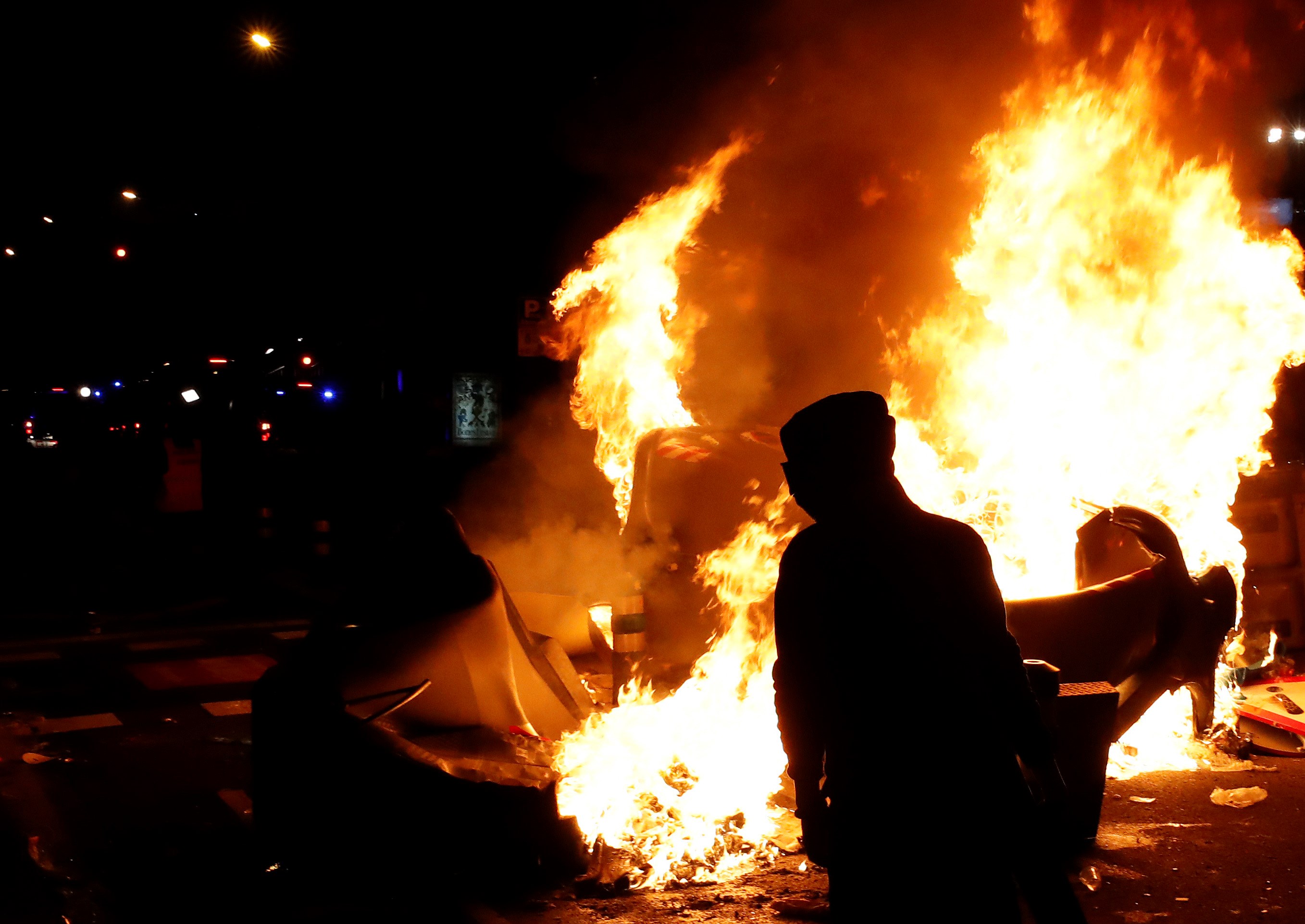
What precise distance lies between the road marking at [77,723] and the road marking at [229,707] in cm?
62

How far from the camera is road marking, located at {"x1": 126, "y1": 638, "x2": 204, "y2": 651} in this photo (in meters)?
10.6

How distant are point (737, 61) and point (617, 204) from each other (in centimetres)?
407

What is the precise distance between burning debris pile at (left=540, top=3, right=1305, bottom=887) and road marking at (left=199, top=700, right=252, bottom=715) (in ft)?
10.5

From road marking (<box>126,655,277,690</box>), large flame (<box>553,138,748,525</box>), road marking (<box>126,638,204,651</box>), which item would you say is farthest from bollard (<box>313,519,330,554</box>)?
large flame (<box>553,138,748,525</box>)

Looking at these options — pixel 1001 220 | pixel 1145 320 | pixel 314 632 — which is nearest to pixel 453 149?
pixel 1001 220

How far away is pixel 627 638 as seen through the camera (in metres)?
6.78

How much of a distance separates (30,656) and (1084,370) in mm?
10097

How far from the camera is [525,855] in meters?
4.62

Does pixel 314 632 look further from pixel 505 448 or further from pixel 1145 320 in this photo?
pixel 505 448

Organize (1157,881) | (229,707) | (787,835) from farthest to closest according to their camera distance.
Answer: (229,707)
(787,835)
(1157,881)

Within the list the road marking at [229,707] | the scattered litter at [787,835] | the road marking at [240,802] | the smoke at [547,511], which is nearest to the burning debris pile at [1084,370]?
the scattered litter at [787,835]

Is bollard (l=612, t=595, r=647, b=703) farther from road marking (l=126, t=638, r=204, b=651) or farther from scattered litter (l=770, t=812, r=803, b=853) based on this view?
road marking (l=126, t=638, r=204, b=651)

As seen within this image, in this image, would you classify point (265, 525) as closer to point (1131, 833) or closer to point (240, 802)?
point (240, 802)

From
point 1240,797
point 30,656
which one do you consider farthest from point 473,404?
point 1240,797
